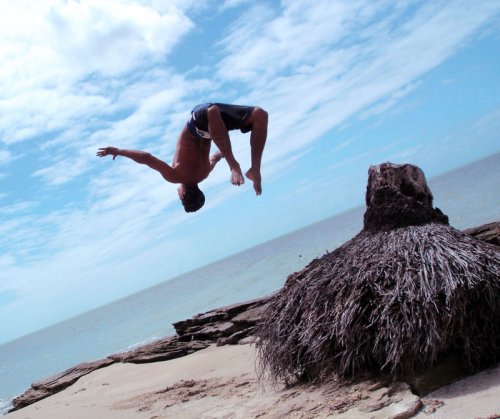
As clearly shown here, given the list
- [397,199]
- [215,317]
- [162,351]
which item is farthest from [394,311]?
[215,317]

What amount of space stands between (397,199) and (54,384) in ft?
20.7

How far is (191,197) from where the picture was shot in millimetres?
6723

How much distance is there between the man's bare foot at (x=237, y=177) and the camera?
557 cm

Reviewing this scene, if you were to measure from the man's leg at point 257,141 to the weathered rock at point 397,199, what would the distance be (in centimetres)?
124

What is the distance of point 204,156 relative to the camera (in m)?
6.50

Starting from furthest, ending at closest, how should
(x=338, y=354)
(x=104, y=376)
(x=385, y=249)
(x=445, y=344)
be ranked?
(x=104, y=376) → (x=385, y=249) → (x=338, y=354) → (x=445, y=344)

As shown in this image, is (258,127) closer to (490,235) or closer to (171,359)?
(490,235)

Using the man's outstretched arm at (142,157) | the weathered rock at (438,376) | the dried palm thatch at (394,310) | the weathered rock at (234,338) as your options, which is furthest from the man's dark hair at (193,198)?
the weathered rock at (438,376)

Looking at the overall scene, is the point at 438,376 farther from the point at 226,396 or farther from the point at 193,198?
the point at 193,198

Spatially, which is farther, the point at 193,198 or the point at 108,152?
the point at 193,198

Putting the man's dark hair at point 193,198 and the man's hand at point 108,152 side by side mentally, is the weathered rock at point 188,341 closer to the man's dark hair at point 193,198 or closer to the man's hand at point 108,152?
the man's dark hair at point 193,198

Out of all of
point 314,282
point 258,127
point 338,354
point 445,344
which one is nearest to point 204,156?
point 258,127

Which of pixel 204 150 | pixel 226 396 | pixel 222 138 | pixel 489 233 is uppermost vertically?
pixel 204 150

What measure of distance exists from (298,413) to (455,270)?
1647mm
